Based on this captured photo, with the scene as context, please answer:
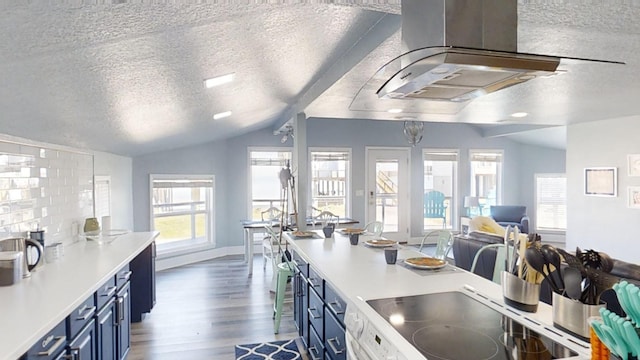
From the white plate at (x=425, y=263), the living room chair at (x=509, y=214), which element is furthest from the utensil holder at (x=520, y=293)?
the living room chair at (x=509, y=214)

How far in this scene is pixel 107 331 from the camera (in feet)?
8.11

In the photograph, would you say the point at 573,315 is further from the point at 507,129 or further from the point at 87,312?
the point at 507,129

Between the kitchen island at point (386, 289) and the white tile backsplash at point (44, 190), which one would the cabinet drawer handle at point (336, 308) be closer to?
the kitchen island at point (386, 289)

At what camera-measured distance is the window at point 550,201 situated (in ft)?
28.3

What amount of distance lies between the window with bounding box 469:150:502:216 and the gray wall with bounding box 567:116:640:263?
245 centimetres

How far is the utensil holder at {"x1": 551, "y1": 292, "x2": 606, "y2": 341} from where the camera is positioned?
48.8 inches

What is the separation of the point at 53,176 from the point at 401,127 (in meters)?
6.38

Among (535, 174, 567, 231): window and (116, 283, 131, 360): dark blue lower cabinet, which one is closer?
(116, 283, 131, 360): dark blue lower cabinet

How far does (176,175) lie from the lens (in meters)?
6.52

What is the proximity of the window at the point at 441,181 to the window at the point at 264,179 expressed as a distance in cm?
307

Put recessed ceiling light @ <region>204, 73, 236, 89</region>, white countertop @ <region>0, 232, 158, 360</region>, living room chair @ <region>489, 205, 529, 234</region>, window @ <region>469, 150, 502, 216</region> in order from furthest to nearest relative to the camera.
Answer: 1. window @ <region>469, 150, 502, 216</region>
2. living room chair @ <region>489, 205, 529, 234</region>
3. recessed ceiling light @ <region>204, 73, 236, 89</region>
4. white countertop @ <region>0, 232, 158, 360</region>

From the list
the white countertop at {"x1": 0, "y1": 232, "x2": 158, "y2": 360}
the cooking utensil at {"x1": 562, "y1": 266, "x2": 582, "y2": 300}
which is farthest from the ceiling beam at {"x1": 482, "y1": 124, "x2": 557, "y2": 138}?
the white countertop at {"x1": 0, "y1": 232, "x2": 158, "y2": 360}

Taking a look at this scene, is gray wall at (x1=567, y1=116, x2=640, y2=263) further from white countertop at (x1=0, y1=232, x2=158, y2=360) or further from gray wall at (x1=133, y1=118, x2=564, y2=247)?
white countertop at (x1=0, y1=232, x2=158, y2=360)

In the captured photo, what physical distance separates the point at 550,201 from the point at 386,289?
27.3ft
